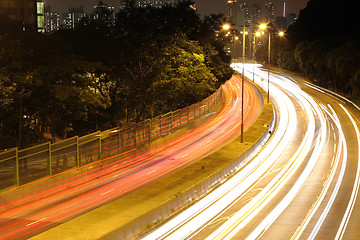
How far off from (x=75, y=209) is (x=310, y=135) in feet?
88.6

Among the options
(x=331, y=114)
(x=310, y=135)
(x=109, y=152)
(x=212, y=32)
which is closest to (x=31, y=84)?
(x=109, y=152)

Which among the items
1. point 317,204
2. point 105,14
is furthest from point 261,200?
point 105,14

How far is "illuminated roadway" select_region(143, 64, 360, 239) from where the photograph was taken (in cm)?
1775

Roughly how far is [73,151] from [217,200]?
386 inches

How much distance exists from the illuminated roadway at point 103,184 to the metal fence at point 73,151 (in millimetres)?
923

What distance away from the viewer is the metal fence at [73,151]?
22.4m

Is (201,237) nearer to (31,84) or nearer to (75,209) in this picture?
(75,209)

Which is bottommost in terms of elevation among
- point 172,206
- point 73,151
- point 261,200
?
point 261,200

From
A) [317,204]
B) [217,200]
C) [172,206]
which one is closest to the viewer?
[172,206]

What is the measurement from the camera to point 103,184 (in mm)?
25828

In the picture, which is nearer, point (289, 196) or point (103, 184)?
point (289, 196)

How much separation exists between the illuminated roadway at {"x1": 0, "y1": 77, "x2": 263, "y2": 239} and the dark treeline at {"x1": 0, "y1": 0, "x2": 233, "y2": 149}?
17.3 ft

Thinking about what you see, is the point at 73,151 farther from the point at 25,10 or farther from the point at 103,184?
the point at 25,10

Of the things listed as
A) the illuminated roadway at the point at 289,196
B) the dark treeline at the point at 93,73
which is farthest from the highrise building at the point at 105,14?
the illuminated roadway at the point at 289,196
